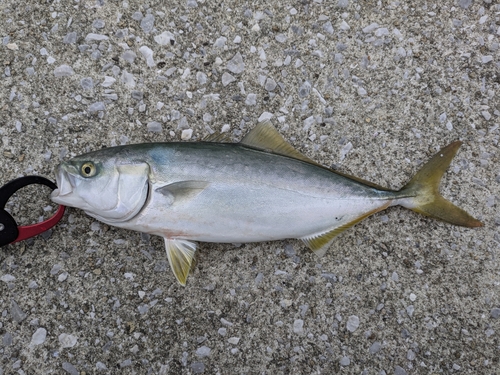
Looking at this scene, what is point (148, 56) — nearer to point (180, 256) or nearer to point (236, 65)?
point (236, 65)

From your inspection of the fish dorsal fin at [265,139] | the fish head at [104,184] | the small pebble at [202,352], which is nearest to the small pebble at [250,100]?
the fish dorsal fin at [265,139]

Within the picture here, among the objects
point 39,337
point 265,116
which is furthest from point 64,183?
point 265,116

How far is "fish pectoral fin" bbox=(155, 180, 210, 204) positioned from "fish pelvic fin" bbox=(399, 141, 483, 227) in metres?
1.32

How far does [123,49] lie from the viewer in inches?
108

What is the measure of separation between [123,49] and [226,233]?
1475 millimetres

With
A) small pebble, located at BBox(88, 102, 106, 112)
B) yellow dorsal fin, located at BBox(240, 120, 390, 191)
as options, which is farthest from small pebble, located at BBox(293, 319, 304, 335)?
small pebble, located at BBox(88, 102, 106, 112)

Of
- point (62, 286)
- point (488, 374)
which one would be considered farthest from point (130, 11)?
point (488, 374)

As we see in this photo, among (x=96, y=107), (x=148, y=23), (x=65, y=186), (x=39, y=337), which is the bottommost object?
(x=39, y=337)

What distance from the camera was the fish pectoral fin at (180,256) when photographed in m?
2.45

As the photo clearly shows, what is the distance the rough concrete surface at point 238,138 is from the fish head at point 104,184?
37cm

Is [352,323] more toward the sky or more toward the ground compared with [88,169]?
more toward the ground

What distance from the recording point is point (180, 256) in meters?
2.46

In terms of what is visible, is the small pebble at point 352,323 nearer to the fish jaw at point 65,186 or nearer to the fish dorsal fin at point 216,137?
the fish dorsal fin at point 216,137

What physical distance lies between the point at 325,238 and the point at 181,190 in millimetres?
948
